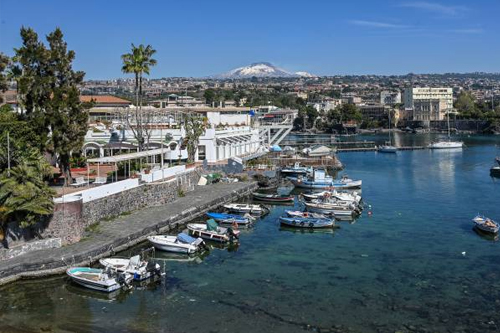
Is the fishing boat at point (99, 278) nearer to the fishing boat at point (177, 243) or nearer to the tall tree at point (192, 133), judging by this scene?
the fishing boat at point (177, 243)

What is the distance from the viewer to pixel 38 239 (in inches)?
A: 939

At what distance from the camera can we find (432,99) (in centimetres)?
16638

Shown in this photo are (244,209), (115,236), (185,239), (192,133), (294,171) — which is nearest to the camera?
(115,236)

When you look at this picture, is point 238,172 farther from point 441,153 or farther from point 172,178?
point 441,153

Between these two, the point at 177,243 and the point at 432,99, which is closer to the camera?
the point at 177,243

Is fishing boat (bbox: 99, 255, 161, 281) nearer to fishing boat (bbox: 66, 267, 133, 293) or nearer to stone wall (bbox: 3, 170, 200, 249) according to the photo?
fishing boat (bbox: 66, 267, 133, 293)

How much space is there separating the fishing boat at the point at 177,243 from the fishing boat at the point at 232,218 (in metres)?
5.20

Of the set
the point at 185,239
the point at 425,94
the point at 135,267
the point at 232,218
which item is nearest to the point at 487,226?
the point at 232,218

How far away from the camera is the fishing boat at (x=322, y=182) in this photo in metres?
46.2

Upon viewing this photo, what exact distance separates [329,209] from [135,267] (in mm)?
16423

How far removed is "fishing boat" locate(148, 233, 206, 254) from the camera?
26.2 meters

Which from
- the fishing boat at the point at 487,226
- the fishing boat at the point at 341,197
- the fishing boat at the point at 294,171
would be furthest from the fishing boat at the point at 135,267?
the fishing boat at the point at 294,171

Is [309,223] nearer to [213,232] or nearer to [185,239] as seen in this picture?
[213,232]

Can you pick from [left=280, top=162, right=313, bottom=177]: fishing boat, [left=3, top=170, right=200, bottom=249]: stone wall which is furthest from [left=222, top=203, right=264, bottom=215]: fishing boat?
[left=280, top=162, right=313, bottom=177]: fishing boat
